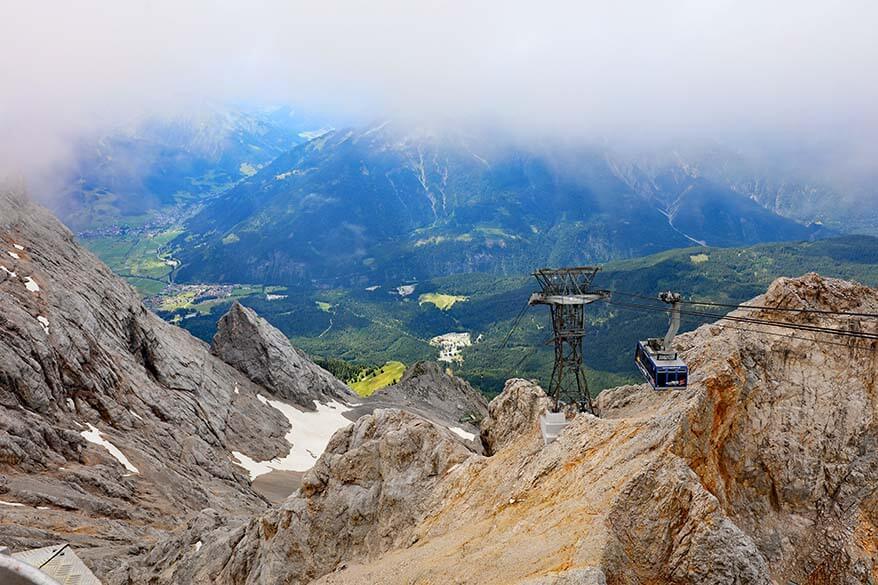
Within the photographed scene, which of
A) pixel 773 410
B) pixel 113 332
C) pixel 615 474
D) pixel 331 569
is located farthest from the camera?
pixel 113 332

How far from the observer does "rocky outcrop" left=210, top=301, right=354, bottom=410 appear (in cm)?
11444

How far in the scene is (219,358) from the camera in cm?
11269

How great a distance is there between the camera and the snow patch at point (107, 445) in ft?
201

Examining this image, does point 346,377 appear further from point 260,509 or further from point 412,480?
point 412,480

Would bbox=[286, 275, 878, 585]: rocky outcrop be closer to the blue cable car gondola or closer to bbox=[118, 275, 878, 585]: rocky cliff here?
bbox=[118, 275, 878, 585]: rocky cliff

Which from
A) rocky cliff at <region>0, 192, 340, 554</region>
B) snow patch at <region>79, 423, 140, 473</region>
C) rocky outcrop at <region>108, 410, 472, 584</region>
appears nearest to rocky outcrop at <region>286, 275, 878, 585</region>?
rocky outcrop at <region>108, 410, 472, 584</region>

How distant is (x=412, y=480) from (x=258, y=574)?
10879 millimetres

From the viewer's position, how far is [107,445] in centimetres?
6256

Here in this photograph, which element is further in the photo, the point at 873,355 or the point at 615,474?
the point at 873,355

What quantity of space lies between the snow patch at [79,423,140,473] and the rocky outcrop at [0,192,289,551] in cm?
16

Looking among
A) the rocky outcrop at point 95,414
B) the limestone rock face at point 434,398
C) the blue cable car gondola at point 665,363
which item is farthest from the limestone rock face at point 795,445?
the limestone rock face at point 434,398

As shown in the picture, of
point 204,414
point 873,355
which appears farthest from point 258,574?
point 204,414

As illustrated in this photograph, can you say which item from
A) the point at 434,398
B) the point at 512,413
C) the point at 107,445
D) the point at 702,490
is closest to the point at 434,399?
the point at 434,398

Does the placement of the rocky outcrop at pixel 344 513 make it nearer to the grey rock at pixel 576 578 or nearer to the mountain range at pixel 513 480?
the mountain range at pixel 513 480
